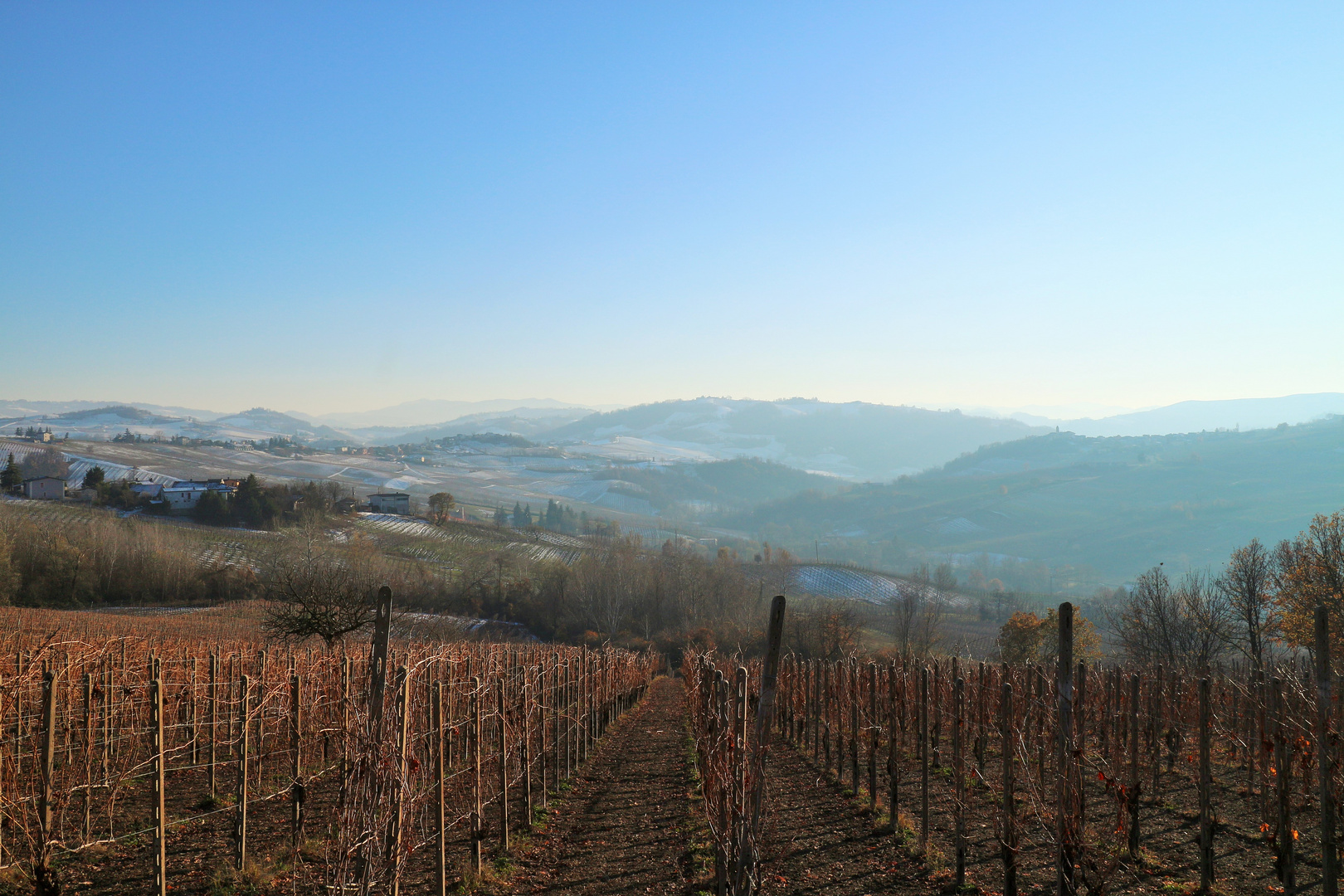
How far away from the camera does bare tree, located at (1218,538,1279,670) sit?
97.6 feet

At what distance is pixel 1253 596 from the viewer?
30.4 metres

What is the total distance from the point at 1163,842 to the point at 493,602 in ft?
196

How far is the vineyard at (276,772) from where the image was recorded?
5.62 metres

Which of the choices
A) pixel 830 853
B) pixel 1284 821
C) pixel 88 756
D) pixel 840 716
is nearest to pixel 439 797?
pixel 88 756

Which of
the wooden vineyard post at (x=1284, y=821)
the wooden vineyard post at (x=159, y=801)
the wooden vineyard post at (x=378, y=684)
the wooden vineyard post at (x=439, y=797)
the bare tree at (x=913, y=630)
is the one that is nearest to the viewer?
the wooden vineyard post at (x=378, y=684)

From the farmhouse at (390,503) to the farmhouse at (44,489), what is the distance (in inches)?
1445

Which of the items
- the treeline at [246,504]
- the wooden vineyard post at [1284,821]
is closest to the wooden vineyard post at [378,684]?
the wooden vineyard post at [1284,821]

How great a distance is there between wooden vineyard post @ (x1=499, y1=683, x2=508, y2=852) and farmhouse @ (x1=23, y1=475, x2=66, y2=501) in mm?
106938

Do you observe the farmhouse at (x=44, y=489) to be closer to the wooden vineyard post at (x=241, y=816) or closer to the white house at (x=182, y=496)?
the white house at (x=182, y=496)

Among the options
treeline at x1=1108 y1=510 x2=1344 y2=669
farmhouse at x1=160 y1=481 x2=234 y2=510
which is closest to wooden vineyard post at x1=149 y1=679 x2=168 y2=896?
treeline at x1=1108 y1=510 x2=1344 y2=669

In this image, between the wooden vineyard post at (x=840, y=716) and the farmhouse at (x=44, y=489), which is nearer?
the wooden vineyard post at (x=840, y=716)

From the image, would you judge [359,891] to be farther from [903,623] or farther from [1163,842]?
[903,623]

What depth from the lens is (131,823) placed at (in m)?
10.6

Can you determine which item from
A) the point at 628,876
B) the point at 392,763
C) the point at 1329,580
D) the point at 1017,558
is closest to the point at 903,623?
the point at 1329,580
